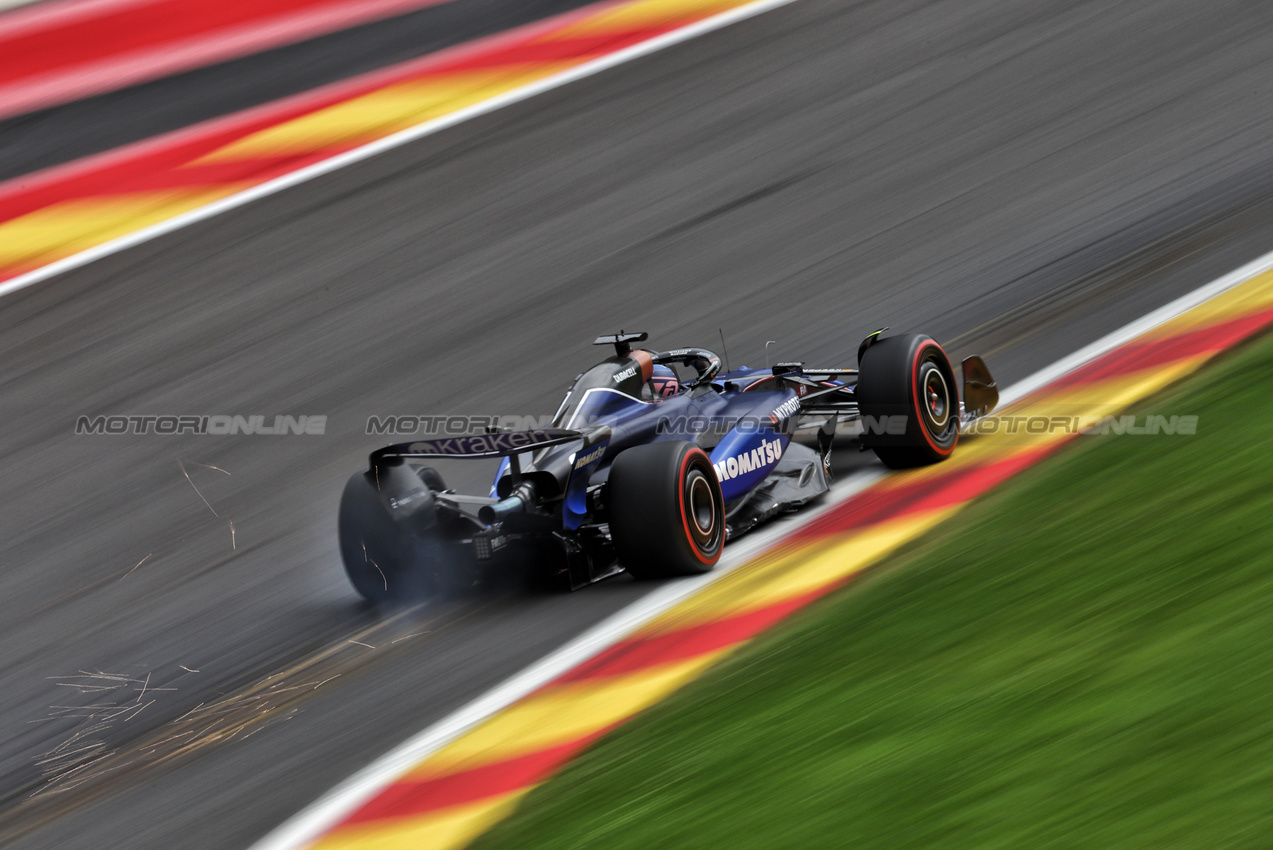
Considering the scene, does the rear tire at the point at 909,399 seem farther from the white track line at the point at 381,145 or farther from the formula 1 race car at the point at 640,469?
the white track line at the point at 381,145

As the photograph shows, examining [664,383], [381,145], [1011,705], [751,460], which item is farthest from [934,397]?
[381,145]

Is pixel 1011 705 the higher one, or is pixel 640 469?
pixel 640 469

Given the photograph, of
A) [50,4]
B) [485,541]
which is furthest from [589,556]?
[50,4]

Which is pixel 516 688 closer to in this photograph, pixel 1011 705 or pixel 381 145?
pixel 1011 705

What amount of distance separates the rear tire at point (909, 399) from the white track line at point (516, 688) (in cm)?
20

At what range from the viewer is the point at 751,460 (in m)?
6.38

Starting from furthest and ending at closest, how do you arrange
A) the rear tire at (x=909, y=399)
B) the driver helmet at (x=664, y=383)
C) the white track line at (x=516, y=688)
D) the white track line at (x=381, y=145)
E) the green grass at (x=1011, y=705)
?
the white track line at (x=381, y=145), the driver helmet at (x=664, y=383), the rear tire at (x=909, y=399), the white track line at (x=516, y=688), the green grass at (x=1011, y=705)

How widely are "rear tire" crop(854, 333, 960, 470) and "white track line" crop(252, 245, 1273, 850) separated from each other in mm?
199

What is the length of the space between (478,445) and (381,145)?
21.5 ft

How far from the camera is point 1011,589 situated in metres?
4.43

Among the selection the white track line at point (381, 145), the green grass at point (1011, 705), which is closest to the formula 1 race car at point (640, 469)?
the green grass at point (1011, 705)

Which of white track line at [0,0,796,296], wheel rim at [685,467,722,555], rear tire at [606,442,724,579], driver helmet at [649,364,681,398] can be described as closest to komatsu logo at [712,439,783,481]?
wheel rim at [685,467,722,555]

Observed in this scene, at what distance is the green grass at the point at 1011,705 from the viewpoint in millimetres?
3166

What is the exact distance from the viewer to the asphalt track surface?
221 inches
